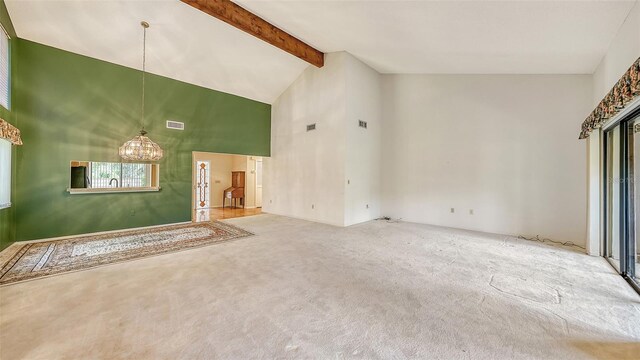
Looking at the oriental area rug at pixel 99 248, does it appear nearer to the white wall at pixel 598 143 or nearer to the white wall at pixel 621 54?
the white wall at pixel 598 143

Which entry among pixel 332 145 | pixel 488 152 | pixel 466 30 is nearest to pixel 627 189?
pixel 488 152

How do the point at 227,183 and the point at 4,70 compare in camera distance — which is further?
the point at 227,183

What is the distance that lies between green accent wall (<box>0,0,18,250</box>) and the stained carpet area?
7.49 ft

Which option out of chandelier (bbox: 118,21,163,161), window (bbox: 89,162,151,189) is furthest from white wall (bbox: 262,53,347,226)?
chandelier (bbox: 118,21,163,161)

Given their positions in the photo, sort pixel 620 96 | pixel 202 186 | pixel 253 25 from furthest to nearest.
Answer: pixel 202 186 < pixel 253 25 < pixel 620 96

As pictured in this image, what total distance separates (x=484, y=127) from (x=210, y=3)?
6162 mm

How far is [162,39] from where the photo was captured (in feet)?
16.6

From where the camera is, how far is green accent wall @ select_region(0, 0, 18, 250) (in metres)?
3.93

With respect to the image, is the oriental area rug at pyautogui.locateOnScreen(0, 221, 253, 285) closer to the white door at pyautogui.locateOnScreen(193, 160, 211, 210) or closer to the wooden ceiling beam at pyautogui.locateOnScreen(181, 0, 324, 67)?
the white door at pyautogui.locateOnScreen(193, 160, 211, 210)

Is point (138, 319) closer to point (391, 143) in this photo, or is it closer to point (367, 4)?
point (367, 4)

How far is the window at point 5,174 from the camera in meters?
3.89

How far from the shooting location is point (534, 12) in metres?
3.10

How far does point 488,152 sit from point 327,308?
17.7 feet

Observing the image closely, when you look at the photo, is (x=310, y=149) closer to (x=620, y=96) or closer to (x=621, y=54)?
(x=620, y=96)
